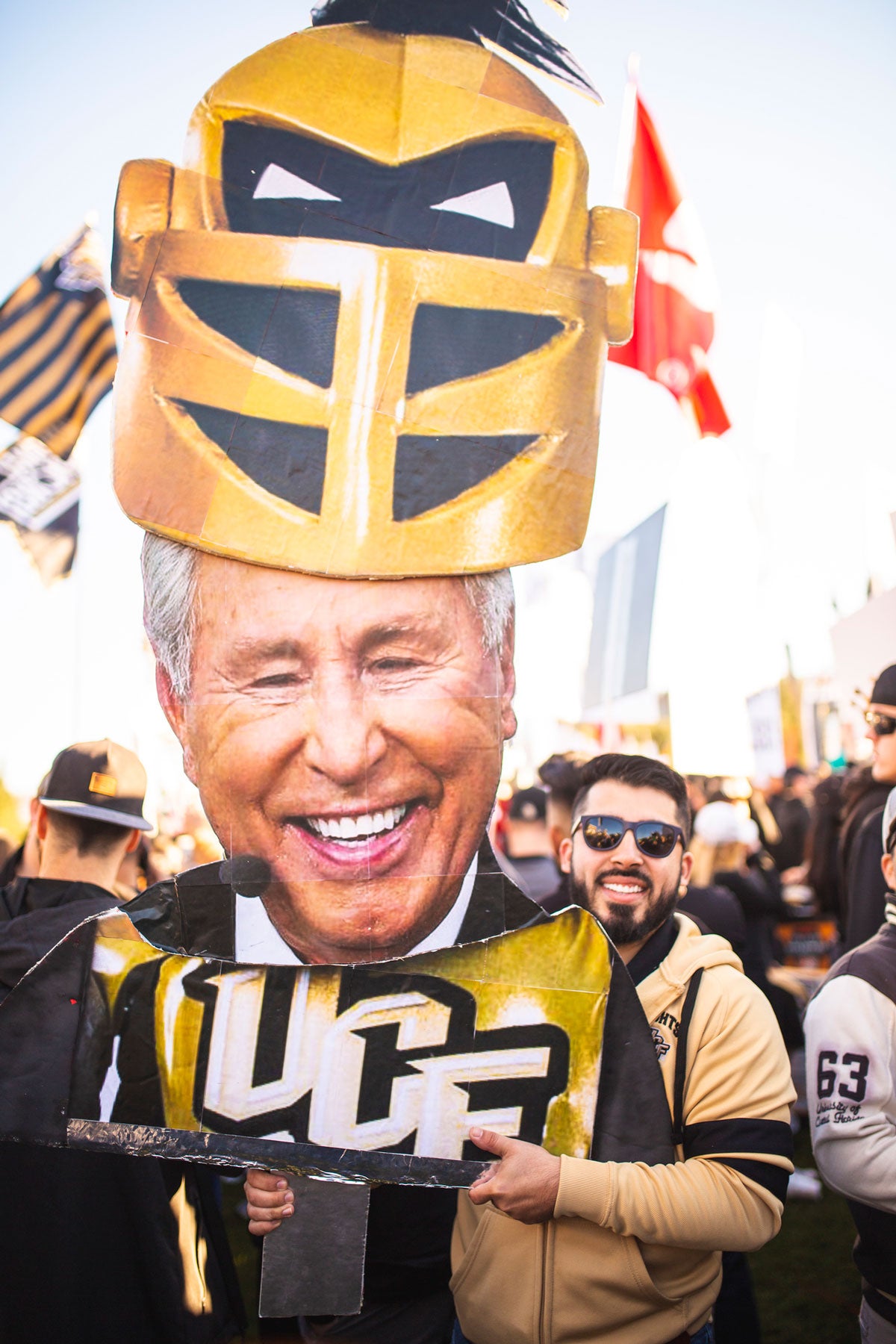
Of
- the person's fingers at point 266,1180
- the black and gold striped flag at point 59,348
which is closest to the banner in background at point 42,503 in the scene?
the black and gold striped flag at point 59,348

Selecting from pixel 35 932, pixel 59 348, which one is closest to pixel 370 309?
pixel 59 348

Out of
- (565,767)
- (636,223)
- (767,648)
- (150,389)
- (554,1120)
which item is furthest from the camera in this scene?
(565,767)

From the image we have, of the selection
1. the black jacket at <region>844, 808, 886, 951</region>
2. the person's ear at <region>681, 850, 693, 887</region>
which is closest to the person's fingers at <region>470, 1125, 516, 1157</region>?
the person's ear at <region>681, 850, 693, 887</region>

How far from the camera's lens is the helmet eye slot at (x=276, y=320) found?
2.17 m

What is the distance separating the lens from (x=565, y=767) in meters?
3.54

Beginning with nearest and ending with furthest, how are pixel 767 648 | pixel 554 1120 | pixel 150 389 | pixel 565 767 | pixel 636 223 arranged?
1. pixel 554 1120
2. pixel 150 389
3. pixel 636 223
4. pixel 767 648
5. pixel 565 767

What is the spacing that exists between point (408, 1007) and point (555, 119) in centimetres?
189

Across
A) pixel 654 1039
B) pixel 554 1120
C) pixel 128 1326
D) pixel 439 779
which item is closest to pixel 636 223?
pixel 439 779

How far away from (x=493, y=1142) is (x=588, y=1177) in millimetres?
186

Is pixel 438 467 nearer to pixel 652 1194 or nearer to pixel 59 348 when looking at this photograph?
pixel 59 348

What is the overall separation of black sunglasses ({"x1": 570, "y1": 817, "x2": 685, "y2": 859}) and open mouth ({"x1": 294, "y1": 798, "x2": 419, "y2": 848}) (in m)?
0.40

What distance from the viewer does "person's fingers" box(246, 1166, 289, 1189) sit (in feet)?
6.86

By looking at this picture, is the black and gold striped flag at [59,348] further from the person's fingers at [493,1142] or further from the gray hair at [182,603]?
the person's fingers at [493,1142]

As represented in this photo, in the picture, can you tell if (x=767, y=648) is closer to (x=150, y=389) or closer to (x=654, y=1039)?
Result: (x=654, y=1039)
